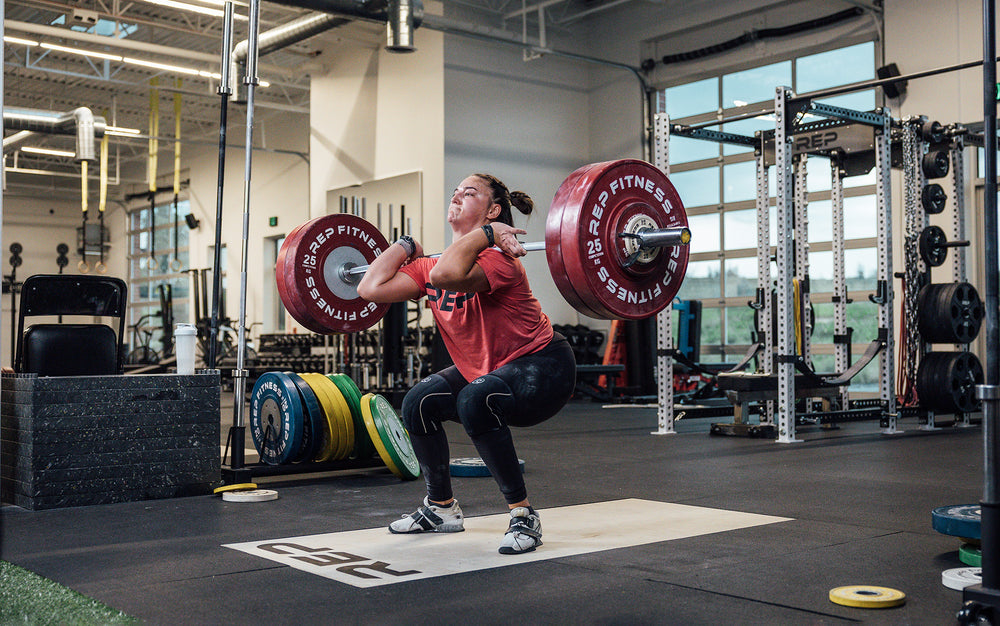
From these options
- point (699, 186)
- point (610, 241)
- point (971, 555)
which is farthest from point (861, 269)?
point (610, 241)

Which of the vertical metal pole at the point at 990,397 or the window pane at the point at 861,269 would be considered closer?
the vertical metal pole at the point at 990,397

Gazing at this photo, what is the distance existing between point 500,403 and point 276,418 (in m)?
1.89

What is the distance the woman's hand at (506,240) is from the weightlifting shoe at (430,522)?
2.60 ft

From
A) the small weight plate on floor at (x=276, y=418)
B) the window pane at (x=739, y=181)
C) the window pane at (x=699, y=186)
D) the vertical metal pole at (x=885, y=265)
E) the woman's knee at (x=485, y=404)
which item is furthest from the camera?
the window pane at (x=699, y=186)

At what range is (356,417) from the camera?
3924 millimetres

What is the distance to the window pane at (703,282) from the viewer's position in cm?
1044

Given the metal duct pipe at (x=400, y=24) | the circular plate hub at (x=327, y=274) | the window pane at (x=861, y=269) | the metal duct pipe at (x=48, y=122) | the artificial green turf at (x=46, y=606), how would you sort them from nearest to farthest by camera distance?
the artificial green turf at (x=46, y=606)
the circular plate hub at (x=327, y=274)
the metal duct pipe at (x=400, y=24)
the window pane at (x=861, y=269)
the metal duct pipe at (x=48, y=122)

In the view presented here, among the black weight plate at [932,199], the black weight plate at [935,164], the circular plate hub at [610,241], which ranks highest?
the black weight plate at [935,164]

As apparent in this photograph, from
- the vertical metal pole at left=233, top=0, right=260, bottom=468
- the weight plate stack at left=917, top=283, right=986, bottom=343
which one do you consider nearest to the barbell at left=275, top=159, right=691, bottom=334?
the vertical metal pole at left=233, top=0, right=260, bottom=468

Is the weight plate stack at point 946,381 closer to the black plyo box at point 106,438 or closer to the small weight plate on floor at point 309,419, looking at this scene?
the small weight plate on floor at point 309,419

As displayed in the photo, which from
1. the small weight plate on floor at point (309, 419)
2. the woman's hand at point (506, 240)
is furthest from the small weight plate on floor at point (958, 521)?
the small weight plate on floor at point (309, 419)

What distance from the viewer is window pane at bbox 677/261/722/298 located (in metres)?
10.4

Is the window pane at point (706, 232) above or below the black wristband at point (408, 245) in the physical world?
above

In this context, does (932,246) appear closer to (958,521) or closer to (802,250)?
(802,250)
